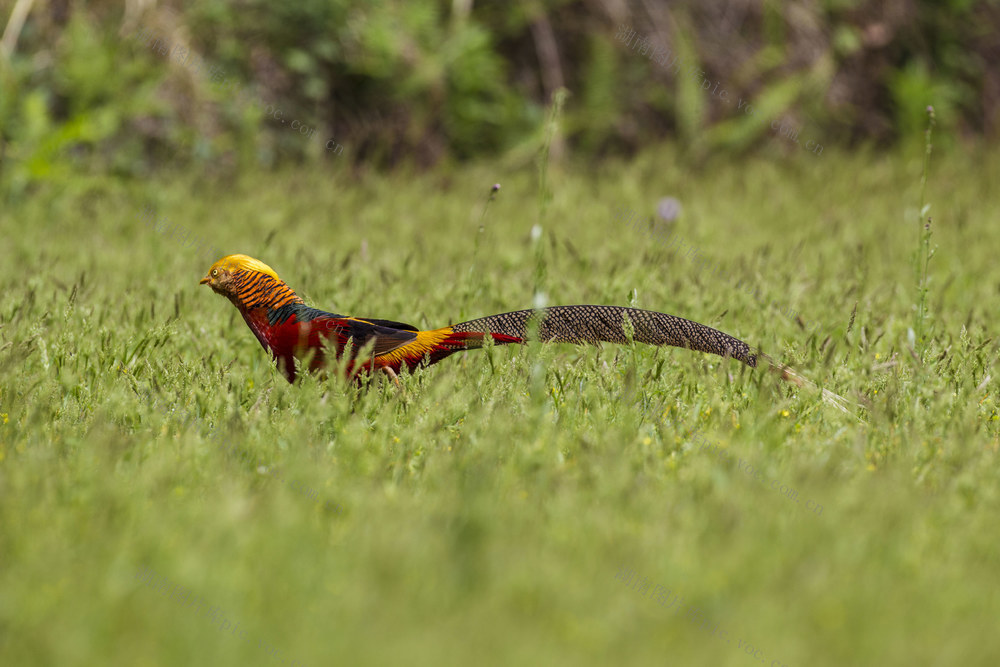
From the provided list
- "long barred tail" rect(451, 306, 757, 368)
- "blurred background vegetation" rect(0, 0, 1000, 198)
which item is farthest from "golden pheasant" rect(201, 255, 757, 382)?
"blurred background vegetation" rect(0, 0, 1000, 198)

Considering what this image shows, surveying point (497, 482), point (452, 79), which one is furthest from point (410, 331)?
point (452, 79)

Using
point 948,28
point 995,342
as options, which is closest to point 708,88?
point 948,28

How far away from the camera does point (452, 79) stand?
7.09 m

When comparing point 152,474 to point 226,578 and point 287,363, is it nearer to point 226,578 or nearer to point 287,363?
point 226,578

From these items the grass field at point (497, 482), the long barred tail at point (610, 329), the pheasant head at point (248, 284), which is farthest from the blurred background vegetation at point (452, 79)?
the long barred tail at point (610, 329)

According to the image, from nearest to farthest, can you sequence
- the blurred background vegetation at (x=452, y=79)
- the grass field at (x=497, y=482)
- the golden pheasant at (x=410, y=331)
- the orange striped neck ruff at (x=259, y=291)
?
the grass field at (x=497, y=482)
the golden pheasant at (x=410, y=331)
the orange striped neck ruff at (x=259, y=291)
the blurred background vegetation at (x=452, y=79)

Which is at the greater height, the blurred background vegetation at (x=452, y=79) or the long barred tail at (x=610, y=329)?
the blurred background vegetation at (x=452, y=79)

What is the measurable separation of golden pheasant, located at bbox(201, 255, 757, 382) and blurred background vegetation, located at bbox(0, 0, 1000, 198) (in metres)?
3.07

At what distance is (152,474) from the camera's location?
7.13 feet

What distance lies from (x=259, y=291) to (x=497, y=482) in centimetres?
122

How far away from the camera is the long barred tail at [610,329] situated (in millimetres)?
3078

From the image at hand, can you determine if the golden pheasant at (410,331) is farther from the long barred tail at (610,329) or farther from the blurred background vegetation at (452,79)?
the blurred background vegetation at (452,79)

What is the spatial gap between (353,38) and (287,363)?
438 cm

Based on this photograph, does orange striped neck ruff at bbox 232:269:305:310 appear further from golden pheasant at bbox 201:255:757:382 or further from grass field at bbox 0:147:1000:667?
grass field at bbox 0:147:1000:667
